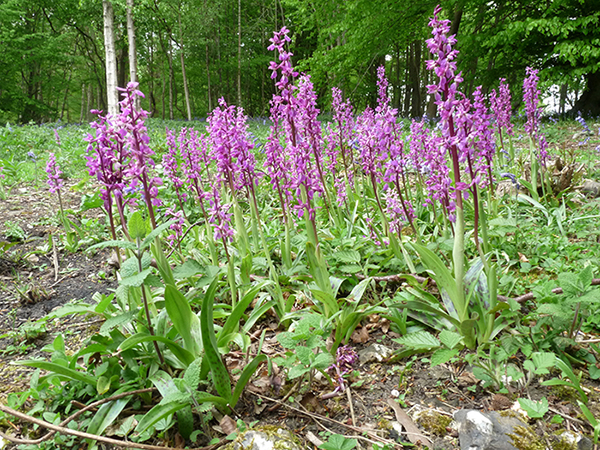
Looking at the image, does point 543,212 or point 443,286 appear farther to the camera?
point 543,212

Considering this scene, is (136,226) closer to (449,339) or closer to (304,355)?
(304,355)

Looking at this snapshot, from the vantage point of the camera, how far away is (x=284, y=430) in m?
1.47

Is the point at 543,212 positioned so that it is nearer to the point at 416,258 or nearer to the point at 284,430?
the point at 416,258

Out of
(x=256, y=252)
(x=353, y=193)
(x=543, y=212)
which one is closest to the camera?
(x=256, y=252)

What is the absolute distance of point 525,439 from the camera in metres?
1.38

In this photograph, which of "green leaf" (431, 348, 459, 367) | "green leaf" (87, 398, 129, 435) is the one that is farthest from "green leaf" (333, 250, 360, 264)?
"green leaf" (87, 398, 129, 435)

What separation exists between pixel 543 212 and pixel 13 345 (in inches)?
167

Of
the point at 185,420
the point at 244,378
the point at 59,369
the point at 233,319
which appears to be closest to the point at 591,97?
the point at 233,319

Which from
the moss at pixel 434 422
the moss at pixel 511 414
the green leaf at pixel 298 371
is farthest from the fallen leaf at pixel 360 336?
the moss at pixel 511 414

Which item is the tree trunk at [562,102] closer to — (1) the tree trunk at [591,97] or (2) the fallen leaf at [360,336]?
(1) the tree trunk at [591,97]

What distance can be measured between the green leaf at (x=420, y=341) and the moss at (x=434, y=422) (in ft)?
0.97

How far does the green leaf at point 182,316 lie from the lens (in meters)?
1.59

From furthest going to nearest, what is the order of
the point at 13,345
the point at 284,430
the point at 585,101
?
the point at 585,101 → the point at 13,345 → the point at 284,430

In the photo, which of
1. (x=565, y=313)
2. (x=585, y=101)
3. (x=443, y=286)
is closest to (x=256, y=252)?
(x=443, y=286)
